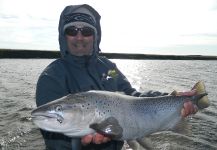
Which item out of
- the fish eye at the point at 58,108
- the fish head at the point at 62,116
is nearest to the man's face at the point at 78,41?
the fish head at the point at 62,116

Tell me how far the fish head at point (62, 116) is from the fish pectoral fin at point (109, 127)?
0.18 metres

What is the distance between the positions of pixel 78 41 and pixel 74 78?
779 mm

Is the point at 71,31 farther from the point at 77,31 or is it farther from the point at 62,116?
the point at 62,116

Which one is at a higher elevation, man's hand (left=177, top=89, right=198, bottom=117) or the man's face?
the man's face

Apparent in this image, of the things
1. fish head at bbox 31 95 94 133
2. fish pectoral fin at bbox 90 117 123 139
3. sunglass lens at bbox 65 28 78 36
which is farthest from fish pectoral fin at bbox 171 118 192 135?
sunglass lens at bbox 65 28 78 36

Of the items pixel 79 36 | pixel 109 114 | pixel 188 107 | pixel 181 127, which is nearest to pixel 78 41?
pixel 79 36

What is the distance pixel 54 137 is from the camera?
6.14 metres

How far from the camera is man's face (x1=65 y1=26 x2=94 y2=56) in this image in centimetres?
663

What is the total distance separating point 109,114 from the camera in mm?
5398

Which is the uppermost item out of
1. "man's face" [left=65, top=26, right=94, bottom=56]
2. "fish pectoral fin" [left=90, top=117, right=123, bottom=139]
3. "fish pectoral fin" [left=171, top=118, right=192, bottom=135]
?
"man's face" [left=65, top=26, right=94, bottom=56]

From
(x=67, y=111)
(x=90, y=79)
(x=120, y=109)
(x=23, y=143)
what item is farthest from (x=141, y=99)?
(x=23, y=143)

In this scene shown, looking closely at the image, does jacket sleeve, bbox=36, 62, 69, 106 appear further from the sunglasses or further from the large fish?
the sunglasses

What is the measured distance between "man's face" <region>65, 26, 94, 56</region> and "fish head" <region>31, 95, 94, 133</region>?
177 centimetres

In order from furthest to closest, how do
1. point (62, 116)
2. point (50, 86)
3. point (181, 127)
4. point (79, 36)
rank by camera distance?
point (181, 127) → point (79, 36) → point (50, 86) → point (62, 116)
